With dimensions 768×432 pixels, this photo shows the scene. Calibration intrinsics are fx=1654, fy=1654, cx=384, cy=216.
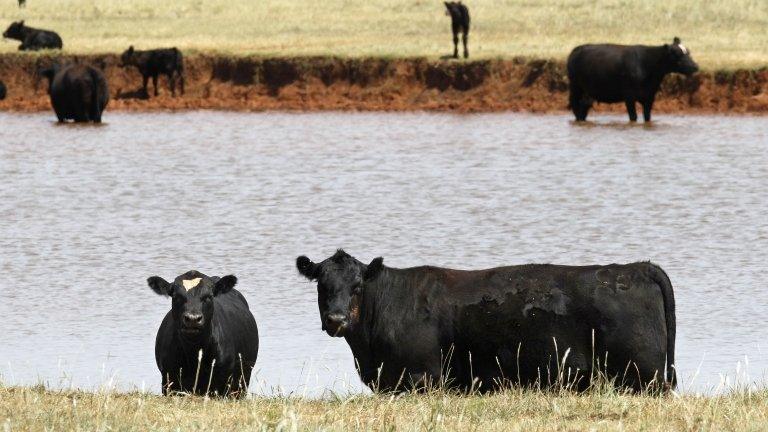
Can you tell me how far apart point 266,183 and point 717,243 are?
9.40 m

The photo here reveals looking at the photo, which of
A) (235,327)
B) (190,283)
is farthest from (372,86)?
(190,283)

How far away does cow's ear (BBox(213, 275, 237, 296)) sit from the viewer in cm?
1126

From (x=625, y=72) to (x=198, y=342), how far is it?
2728 centimetres

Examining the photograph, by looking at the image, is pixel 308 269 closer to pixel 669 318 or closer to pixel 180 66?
pixel 669 318

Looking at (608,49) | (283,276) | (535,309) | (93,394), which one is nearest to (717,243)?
(283,276)

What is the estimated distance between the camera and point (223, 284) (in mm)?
11305

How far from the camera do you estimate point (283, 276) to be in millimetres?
17016

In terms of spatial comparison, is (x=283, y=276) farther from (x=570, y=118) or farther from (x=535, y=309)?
(x=570, y=118)

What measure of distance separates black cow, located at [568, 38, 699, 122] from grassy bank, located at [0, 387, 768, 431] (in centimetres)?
2764

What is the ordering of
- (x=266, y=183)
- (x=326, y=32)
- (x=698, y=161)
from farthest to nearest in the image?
1. (x=326, y=32)
2. (x=698, y=161)
3. (x=266, y=183)

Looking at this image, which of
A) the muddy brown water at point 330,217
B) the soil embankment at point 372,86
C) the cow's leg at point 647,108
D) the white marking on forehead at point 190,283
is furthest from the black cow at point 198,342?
the soil embankment at point 372,86

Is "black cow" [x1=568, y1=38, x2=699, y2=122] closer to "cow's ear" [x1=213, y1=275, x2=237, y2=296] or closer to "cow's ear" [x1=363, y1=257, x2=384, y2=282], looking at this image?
"cow's ear" [x1=213, y1=275, x2=237, y2=296]

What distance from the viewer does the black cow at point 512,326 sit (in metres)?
10.4

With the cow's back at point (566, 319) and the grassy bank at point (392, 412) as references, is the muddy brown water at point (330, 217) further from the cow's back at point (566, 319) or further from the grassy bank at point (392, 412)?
the cow's back at point (566, 319)
